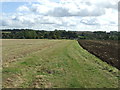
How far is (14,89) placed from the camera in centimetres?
942

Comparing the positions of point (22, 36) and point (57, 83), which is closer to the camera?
point (57, 83)

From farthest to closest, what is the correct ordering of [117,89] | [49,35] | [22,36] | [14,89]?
[49,35] → [22,36] → [117,89] → [14,89]

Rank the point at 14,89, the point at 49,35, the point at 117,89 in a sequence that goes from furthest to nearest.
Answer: the point at 49,35 → the point at 117,89 → the point at 14,89

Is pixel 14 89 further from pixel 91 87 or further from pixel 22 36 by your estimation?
pixel 22 36

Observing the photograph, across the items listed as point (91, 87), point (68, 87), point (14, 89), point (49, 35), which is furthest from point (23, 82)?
point (49, 35)

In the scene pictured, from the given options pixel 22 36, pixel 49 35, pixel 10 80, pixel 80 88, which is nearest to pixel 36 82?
pixel 10 80

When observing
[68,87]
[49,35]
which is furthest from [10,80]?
[49,35]

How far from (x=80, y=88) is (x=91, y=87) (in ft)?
2.18

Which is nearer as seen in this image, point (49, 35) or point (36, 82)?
point (36, 82)

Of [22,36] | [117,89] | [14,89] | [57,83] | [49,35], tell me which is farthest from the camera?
[49,35]

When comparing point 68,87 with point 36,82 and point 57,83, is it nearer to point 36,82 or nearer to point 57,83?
point 57,83

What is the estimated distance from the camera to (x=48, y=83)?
10703 mm

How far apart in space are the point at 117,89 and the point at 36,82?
3.73m

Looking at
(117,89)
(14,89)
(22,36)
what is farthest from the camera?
(22,36)
